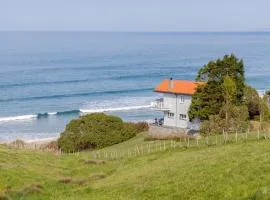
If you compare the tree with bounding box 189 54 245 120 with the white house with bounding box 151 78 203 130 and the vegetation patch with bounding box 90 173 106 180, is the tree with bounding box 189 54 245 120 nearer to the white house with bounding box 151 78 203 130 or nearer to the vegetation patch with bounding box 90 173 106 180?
the white house with bounding box 151 78 203 130

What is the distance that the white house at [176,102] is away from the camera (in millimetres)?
69688

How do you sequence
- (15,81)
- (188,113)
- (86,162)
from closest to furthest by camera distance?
(86,162) < (188,113) < (15,81)

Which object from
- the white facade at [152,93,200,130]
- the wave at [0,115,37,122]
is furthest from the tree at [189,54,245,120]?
the wave at [0,115,37,122]

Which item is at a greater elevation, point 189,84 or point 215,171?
point 189,84

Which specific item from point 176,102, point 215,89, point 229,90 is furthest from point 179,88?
point 229,90

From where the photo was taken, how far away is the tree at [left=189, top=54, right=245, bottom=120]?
61.0 metres

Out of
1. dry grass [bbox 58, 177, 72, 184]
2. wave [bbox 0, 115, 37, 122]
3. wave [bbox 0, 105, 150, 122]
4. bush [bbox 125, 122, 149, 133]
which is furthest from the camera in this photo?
wave [bbox 0, 105, 150, 122]

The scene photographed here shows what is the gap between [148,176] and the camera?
2667 cm

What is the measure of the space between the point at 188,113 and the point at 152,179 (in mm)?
40365

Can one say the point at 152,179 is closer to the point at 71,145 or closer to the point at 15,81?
the point at 71,145

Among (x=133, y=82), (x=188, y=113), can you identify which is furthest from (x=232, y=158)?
(x=133, y=82)

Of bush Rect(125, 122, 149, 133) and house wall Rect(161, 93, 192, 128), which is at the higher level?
house wall Rect(161, 93, 192, 128)

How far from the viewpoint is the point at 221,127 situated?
175 feet

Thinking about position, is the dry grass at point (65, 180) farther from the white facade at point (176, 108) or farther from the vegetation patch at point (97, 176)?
the white facade at point (176, 108)
